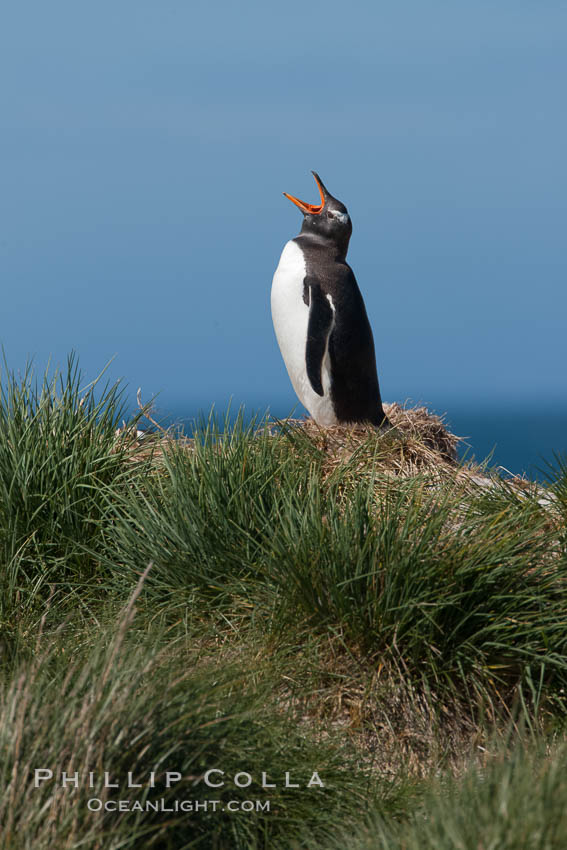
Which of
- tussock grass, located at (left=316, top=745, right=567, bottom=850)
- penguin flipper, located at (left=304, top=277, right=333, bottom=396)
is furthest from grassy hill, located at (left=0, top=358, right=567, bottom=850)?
penguin flipper, located at (left=304, top=277, right=333, bottom=396)

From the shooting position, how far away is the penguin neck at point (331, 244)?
263 inches

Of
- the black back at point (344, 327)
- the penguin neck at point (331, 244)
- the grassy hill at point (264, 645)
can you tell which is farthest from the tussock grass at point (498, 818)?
the penguin neck at point (331, 244)

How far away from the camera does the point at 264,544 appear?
422cm

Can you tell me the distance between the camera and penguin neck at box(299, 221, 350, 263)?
21.9ft

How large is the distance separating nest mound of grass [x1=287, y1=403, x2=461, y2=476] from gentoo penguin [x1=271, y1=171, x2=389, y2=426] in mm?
258

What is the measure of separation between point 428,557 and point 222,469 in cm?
125

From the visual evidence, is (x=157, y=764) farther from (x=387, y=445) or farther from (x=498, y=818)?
(x=387, y=445)

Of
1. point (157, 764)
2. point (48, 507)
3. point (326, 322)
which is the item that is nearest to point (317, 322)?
point (326, 322)

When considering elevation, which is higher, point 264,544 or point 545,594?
point 264,544

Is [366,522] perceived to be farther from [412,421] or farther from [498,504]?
[412,421]

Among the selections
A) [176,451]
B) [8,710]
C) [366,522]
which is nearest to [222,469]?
[176,451]

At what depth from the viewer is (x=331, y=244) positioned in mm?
6695

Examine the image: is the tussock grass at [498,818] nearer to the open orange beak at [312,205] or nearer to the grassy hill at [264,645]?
the grassy hill at [264,645]

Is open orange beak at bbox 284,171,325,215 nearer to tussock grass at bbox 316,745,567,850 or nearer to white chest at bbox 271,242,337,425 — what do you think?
white chest at bbox 271,242,337,425
